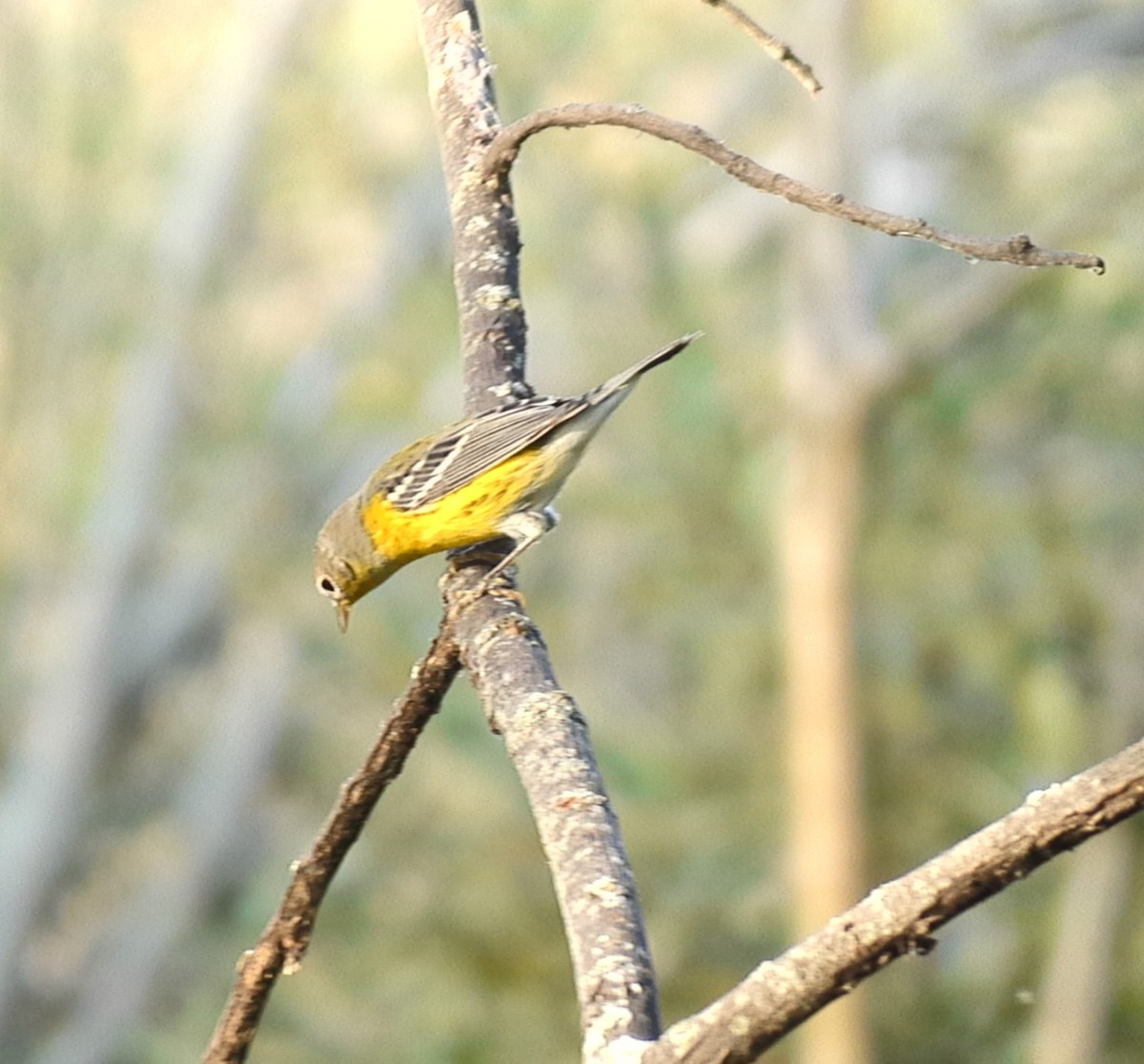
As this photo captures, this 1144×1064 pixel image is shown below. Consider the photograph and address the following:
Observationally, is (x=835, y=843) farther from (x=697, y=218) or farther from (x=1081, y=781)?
(x=1081, y=781)

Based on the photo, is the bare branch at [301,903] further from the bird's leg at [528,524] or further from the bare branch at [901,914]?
the bird's leg at [528,524]

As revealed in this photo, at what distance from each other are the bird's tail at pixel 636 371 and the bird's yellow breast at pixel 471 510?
0.69 ft

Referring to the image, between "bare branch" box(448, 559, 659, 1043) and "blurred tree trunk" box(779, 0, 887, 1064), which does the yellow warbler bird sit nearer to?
"bare branch" box(448, 559, 659, 1043)

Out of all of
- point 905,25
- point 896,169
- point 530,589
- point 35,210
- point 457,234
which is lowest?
point 457,234

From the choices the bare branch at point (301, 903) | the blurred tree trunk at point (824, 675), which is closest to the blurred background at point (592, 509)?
the blurred tree trunk at point (824, 675)

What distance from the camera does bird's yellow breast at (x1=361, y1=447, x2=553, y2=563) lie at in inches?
143

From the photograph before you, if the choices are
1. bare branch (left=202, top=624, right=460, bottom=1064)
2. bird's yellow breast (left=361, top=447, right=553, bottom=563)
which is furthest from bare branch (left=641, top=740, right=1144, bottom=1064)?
bird's yellow breast (left=361, top=447, right=553, bottom=563)

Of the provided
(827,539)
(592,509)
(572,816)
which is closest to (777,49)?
(572,816)

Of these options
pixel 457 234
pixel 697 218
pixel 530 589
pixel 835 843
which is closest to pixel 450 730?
pixel 530 589

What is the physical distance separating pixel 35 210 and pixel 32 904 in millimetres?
3775

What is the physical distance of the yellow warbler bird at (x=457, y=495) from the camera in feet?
11.5

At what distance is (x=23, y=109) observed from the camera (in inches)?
369

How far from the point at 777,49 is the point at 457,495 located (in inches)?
79.0

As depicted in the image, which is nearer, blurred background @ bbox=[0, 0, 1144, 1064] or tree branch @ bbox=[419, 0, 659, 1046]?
tree branch @ bbox=[419, 0, 659, 1046]
